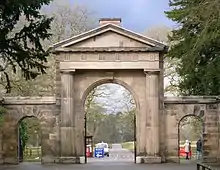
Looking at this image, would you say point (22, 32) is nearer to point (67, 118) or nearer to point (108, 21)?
point (67, 118)

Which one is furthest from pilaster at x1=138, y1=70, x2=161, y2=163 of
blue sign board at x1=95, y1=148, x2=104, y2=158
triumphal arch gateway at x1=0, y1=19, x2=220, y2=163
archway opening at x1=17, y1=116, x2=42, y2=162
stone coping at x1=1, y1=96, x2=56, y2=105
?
blue sign board at x1=95, y1=148, x2=104, y2=158

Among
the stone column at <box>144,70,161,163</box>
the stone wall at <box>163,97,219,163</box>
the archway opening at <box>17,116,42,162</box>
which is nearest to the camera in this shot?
the stone column at <box>144,70,161,163</box>

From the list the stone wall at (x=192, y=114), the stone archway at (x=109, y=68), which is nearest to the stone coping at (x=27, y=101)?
the stone archway at (x=109, y=68)

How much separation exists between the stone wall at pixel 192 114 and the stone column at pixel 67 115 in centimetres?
512

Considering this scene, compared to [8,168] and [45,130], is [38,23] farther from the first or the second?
[45,130]

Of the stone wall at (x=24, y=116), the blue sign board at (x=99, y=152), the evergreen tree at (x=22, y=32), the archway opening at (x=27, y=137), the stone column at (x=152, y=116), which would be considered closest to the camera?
the evergreen tree at (x=22, y=32)

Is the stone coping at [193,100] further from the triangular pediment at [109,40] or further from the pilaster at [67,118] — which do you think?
the pilaster at [67,118]

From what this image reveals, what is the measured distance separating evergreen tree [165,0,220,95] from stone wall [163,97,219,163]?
128cm

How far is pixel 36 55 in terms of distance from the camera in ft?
74.7

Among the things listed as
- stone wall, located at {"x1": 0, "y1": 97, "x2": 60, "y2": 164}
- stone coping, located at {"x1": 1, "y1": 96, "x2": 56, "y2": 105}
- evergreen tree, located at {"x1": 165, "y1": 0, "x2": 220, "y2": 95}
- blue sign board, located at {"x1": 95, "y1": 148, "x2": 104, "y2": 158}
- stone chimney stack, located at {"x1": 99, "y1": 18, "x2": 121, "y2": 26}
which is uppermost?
stone chimney stack, located at {"x1": 99, "y1": 18, "x2": 121, "y2": 26}

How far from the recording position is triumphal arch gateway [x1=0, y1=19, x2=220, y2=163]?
116 feet

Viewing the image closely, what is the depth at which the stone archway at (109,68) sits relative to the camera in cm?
3534

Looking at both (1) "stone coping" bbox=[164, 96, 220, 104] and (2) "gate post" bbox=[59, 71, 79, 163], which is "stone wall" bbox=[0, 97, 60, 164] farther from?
(1) "stone coping" bbox=[164, 96, 220, 104]

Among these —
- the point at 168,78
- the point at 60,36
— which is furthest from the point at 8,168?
the point at 168,78
